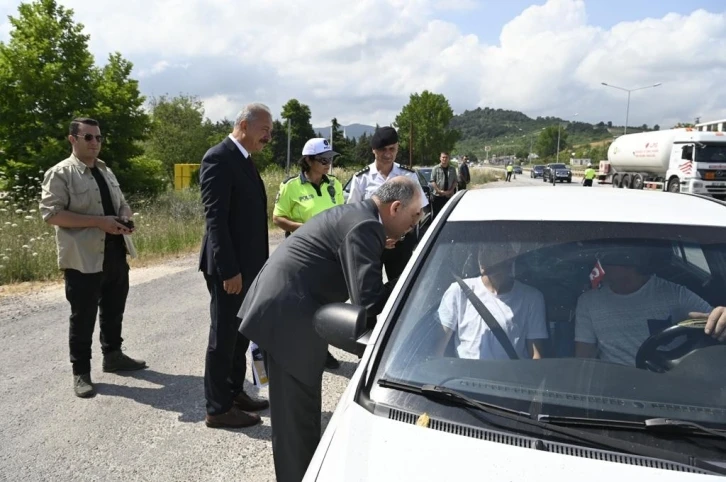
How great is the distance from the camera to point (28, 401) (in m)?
4.20

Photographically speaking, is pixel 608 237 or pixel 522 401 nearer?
pixel 522 401

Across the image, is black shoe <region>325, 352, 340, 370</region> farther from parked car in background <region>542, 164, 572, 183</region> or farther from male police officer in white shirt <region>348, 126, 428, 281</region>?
parked car in background <region>542, 164, 572, 183</region>

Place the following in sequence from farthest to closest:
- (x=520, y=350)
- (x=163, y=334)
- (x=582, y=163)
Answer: (x=582, y=163)
(x=163, y=334)
(x=520, y=350)

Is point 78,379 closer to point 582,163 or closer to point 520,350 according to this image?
point 520,350

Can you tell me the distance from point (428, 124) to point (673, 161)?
42.8 meters

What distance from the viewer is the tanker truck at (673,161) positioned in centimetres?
2369

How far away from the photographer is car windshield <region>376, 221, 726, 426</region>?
1856mm

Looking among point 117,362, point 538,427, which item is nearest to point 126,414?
point 117,362

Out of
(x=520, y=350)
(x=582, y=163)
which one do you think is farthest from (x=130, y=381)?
(x=582, y=163)

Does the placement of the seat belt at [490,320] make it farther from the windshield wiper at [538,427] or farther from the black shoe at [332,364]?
the black shoe at [332,364]

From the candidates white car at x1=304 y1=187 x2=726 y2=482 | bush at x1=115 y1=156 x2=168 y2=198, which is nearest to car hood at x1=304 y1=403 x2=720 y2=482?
white car at x1=304 y1=187 x2=726 y2=482

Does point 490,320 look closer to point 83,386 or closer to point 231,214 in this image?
point 231,214

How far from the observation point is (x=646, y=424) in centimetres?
170

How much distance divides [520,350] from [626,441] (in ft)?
1.69
